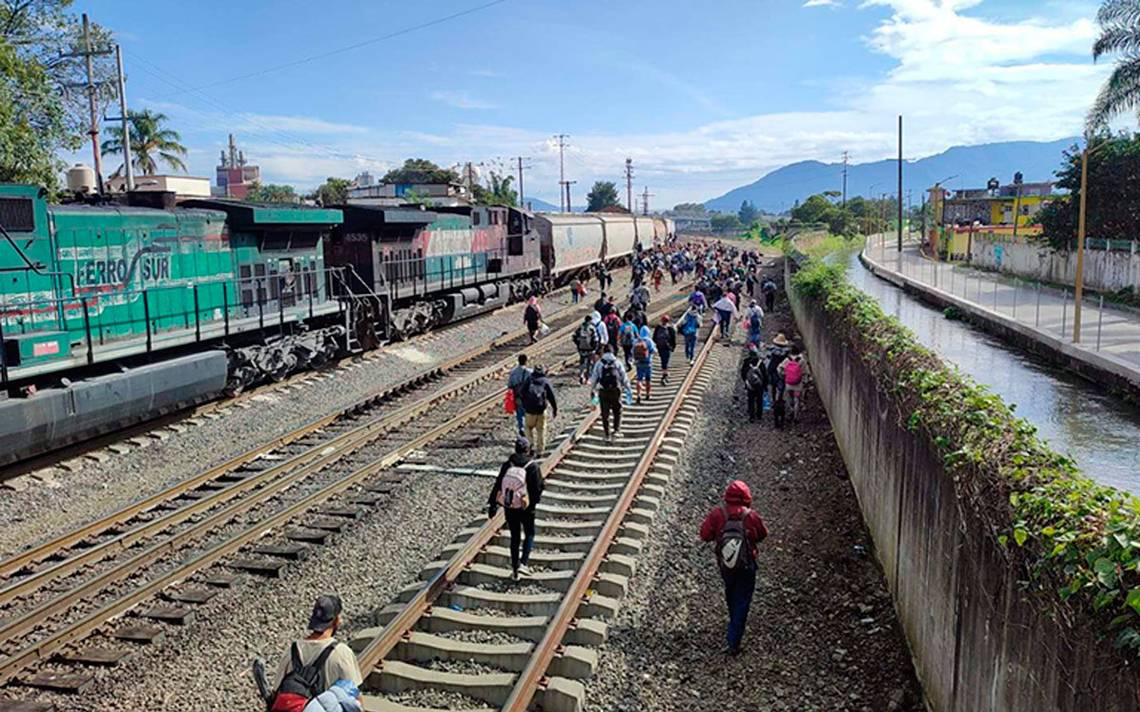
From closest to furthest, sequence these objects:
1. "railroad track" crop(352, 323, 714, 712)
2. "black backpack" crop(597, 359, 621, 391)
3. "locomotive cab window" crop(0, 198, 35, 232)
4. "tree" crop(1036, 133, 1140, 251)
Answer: "railroad track" crop(352, 323, 714, 712), "locomotive cab window" crop(0, 198, 35, 232), "black backpack" crop(597, 359, 621, 391), "tree" crop(1036, 133, 1140, 251)

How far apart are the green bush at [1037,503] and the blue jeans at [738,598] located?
5.84 feet

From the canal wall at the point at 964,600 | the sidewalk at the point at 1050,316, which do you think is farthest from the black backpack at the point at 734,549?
the sidewalk at the point at 1050,316

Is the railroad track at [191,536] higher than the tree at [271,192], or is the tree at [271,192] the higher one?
the tree at [271,192]

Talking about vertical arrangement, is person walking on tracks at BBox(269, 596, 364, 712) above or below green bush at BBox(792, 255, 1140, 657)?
below

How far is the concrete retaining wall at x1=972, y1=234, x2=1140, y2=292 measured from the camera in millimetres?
27547

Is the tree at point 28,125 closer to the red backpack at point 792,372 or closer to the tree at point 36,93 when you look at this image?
the tree at point 36,93

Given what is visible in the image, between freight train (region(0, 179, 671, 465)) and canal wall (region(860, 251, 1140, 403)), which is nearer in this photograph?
freight train (region(0, 179, 671, 465))

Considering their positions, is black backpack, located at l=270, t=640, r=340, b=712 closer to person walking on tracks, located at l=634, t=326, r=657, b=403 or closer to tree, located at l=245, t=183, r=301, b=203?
person walking on tracks, located at l=634, t=326, r=657, b=403

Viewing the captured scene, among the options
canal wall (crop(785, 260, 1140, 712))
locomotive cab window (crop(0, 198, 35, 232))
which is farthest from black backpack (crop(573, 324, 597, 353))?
locomotive cab window (crop(0, 198, 35, 232))

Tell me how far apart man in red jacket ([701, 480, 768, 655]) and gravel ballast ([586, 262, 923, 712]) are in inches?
12.2

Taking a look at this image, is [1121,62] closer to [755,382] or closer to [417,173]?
[755,382]

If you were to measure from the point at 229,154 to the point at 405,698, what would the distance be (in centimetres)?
10454

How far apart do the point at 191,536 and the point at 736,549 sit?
602 centimetres

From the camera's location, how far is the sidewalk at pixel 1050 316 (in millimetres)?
17359
